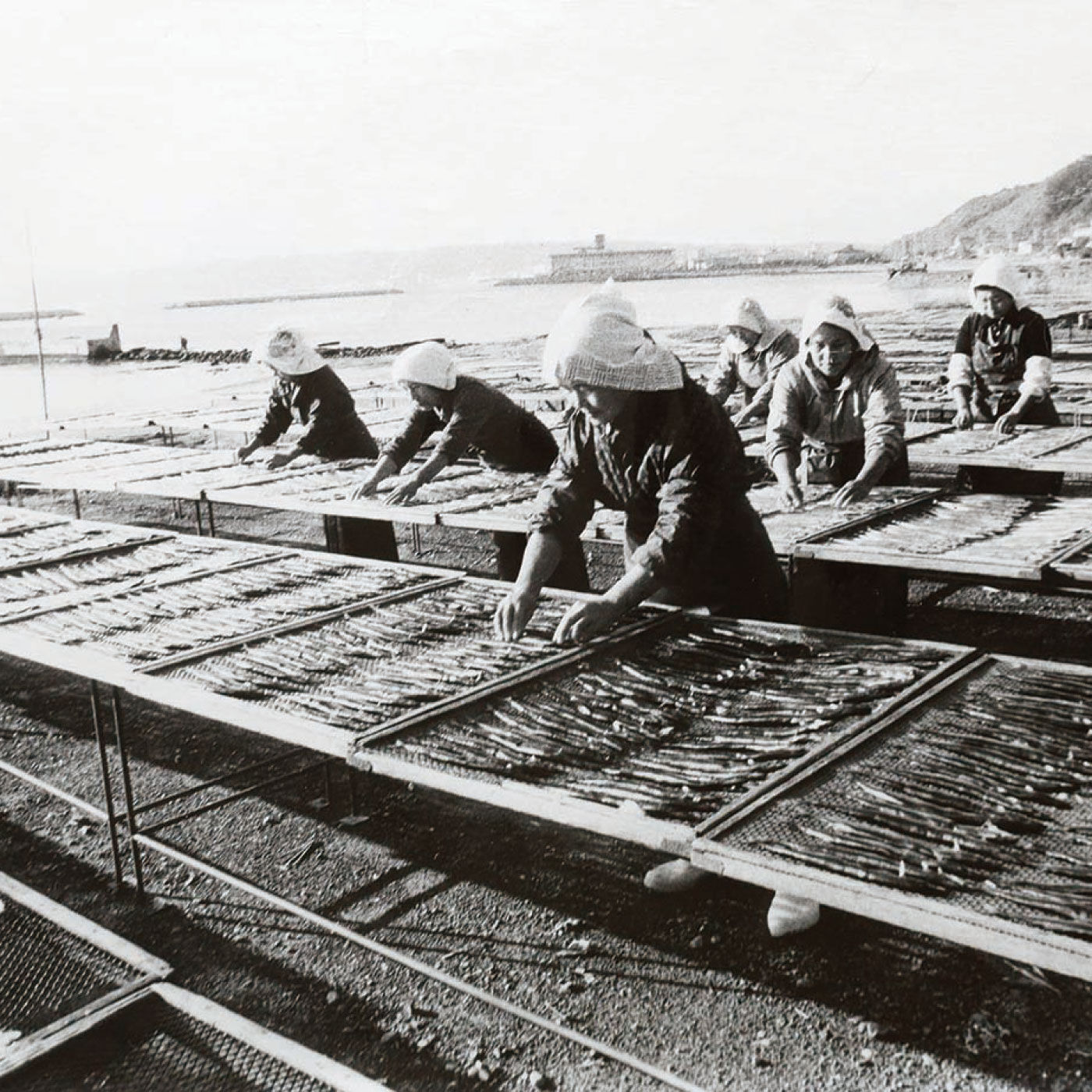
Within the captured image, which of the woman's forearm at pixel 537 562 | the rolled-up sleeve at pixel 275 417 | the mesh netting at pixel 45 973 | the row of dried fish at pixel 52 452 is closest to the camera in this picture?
the mesh netting at pixel 45 973

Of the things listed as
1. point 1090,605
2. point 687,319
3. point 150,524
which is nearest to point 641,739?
point 1090,605

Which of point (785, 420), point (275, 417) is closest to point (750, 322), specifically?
point (785, 420)

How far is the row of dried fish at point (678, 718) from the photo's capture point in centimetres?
242

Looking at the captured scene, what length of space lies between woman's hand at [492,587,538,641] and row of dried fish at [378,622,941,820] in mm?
329

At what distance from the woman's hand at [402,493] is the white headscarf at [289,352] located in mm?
1882

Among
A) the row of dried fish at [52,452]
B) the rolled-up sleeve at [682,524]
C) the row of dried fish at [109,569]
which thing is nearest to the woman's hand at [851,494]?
the rolled-up sleeve at [682,524]

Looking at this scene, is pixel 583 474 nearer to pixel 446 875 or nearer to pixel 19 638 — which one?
pixel 446 875

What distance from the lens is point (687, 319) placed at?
3800 cm

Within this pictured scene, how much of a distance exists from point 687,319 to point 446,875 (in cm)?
3547

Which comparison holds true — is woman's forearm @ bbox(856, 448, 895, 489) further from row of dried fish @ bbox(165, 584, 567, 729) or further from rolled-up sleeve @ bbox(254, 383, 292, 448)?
rolled-up sleeve @ bbox(254, 383, 292, 448)

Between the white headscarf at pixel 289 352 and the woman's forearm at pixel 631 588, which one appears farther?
the white headscarf at pixel 289 352

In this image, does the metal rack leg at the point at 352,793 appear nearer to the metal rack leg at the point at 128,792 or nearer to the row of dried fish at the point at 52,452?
the metal rack leg at the point at 128,792

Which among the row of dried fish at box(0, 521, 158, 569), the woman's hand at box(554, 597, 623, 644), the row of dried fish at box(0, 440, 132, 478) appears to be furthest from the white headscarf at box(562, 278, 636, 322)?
the row of dried fish at box(0, 440, 132, 478)

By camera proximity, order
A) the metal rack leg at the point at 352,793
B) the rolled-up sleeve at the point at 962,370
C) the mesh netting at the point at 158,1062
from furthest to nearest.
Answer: the rolled-up sleeve at the point at 962,370 < the metal rack leg at the point at 352,793 < the mesh netting at the point at 158,1062
